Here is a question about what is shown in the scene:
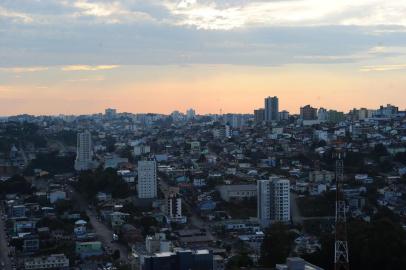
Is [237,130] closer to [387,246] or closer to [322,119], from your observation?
[322,119]

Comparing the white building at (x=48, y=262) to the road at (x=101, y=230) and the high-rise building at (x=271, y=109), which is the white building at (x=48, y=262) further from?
the high-rise building at (x=271, y=109)

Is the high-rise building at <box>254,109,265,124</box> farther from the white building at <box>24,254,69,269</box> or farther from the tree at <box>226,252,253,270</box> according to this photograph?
the tree at <box>226,252,253,270</box>

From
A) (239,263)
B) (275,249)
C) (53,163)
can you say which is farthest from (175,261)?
(53,163)

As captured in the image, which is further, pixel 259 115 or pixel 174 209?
pixel 259 115

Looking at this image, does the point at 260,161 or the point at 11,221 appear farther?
the point at 260,161

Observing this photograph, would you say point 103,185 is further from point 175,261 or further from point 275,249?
point 175,261

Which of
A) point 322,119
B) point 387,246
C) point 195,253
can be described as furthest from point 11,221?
point 322,119

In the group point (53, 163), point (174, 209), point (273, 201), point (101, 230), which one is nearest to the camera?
point (101, 230)
